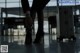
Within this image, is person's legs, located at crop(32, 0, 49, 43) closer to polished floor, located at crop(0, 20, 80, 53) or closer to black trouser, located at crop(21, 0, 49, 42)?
black trouser, located at crop(21, 0, 49, 42)

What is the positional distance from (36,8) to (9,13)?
25.0 metres

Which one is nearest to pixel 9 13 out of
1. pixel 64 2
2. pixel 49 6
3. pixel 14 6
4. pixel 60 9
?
pixel 14 6

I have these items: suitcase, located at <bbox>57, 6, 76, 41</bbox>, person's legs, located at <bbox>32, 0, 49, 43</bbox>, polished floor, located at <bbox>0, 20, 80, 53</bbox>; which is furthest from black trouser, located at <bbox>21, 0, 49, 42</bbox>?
suitcase, located at <bbox>57, 6, 76, 41</bbox>

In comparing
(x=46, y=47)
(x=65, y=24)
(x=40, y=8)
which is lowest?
(x=46, y=47)

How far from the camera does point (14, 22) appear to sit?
41188 mm

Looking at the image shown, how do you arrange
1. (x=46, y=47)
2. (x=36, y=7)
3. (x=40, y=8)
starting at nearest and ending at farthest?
(x=46, y=47) < (x=36, y=7) < (x=40, y=8)

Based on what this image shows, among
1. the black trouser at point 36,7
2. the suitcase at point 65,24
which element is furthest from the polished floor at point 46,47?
the suitcase at point 65,24

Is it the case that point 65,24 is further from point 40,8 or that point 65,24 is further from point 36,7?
point 36,7

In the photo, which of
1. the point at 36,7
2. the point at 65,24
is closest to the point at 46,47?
the point at 36,7

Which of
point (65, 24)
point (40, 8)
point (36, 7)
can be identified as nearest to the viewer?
point (36, 7)

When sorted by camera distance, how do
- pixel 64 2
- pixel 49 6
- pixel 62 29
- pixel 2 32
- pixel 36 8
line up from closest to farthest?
pixel 36 8 → pixel 62 29 → pixel 64 2 → pixel 49 6 → pixel 2 32

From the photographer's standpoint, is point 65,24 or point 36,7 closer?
point 36,7

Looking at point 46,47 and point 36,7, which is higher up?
point 36,7

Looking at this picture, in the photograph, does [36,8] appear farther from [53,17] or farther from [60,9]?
[53,17]
